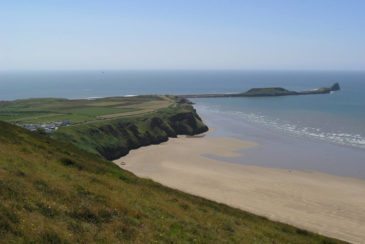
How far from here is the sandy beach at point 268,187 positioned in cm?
4684

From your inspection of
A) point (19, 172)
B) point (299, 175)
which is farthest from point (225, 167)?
point (19, 172)

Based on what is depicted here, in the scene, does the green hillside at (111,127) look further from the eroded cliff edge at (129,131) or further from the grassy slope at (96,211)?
the grassy slope at (96,211)

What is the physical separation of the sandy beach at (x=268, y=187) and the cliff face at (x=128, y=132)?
3.68 m

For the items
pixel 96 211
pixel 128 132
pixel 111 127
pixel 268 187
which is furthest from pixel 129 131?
pixel 96 211

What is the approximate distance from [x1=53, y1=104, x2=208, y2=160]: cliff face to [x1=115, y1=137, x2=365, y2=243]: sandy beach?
3.68 meters

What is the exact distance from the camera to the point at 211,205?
3241 centimetres

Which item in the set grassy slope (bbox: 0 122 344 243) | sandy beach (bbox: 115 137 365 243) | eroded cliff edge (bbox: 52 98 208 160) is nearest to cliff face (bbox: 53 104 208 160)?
eroded cliff edge (bbox: 52 98 208 160)

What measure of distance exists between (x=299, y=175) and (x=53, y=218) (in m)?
55.6

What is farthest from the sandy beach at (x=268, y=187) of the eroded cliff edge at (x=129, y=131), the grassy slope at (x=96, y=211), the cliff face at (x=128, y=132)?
the grassy slope at (x=96, y=211)

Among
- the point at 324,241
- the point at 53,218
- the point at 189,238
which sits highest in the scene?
the point at 53,218

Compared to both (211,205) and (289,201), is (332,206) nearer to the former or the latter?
(289,201)

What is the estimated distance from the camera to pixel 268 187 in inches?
2389

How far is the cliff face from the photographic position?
82375mm

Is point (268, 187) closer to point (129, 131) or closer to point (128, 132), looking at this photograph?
point (128, 132)
